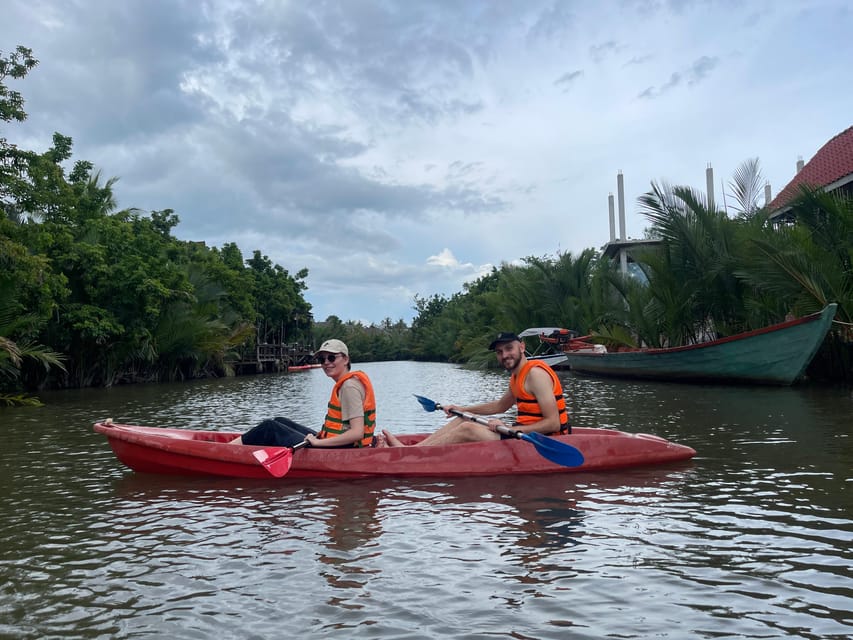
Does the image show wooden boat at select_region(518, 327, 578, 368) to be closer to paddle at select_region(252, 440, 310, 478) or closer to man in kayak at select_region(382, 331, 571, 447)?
man in kayak at select_region(382, 331, 571, 447)

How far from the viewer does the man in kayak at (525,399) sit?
693 centimetres

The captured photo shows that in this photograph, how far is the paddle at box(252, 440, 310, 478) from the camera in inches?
267

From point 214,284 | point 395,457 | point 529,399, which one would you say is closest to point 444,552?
point 395,457

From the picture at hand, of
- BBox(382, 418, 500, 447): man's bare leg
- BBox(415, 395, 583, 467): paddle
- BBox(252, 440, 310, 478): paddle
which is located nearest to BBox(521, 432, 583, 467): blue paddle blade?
BBox(415, 395, 583, 467): paddle

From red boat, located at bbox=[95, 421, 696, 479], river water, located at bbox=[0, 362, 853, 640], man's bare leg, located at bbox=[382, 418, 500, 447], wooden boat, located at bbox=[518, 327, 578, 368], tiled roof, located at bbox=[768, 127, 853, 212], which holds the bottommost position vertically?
river water, located at bbox=[0, 362, 853, 640]

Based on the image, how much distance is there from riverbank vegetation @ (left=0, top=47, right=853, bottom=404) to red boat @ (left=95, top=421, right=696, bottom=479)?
30.3 ft

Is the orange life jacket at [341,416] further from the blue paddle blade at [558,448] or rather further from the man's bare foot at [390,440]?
the blue paddle blade at [558,448]

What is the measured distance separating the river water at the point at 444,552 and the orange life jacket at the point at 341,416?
1.71ft

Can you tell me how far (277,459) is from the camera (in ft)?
22.4

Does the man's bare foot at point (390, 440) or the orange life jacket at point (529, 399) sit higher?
the orange life jacket at point (529, 399)

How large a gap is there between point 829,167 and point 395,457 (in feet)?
66.6

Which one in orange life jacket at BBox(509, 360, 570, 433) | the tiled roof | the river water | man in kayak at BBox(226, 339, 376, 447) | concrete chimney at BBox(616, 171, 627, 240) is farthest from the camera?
concrete chimney at BBox(616, 171, 627, 240)

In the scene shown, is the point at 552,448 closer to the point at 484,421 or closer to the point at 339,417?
the point at 484,421

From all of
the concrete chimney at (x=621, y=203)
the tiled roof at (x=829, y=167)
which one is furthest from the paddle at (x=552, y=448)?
the concrete chimney at (x=621, y=203)
